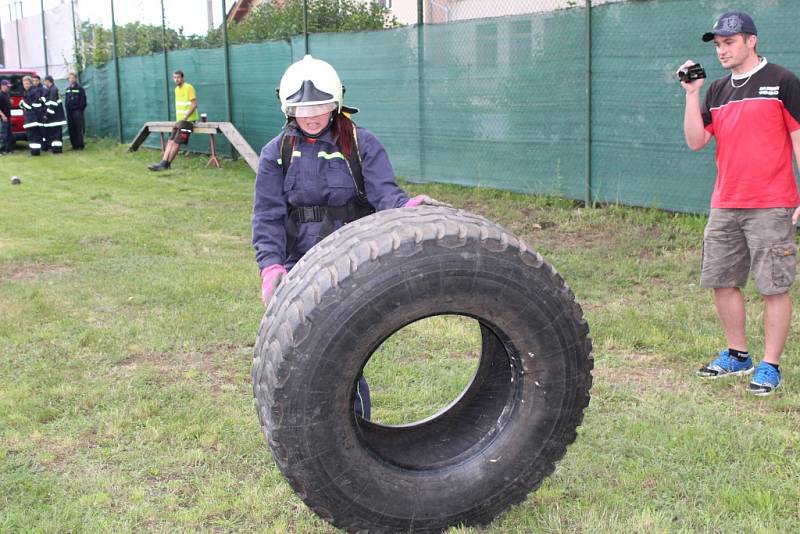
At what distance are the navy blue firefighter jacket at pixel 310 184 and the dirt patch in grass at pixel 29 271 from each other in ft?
15.8

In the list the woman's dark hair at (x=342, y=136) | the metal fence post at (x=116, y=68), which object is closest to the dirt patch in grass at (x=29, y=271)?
the woman's dark hair at (x=342, y=136)

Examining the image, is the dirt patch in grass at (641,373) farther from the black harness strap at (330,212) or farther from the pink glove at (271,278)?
the pink glove at (271,278)

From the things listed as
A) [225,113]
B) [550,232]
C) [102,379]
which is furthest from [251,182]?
[102,379]

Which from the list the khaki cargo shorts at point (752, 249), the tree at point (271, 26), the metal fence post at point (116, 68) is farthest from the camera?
the metal fence post at point (116, 68)

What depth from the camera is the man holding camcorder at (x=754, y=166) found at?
4488 mm

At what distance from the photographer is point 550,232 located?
29.9 feet

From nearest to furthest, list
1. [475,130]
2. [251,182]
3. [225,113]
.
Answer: [475,130] → [251,182] → [225,113]

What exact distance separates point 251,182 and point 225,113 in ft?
11.4

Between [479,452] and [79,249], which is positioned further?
[79,249]

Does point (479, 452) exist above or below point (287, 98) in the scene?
below

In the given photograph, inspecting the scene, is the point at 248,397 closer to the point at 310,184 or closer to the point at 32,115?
the point at 310,184

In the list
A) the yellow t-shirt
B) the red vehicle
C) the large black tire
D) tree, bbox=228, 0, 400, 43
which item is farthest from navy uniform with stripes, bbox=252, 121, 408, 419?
the red vehicle

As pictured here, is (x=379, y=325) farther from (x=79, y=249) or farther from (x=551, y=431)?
(x=79, y=249)

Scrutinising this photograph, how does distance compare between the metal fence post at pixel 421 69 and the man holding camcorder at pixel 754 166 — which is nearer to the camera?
the man holding camcorder at pixel 754 166
